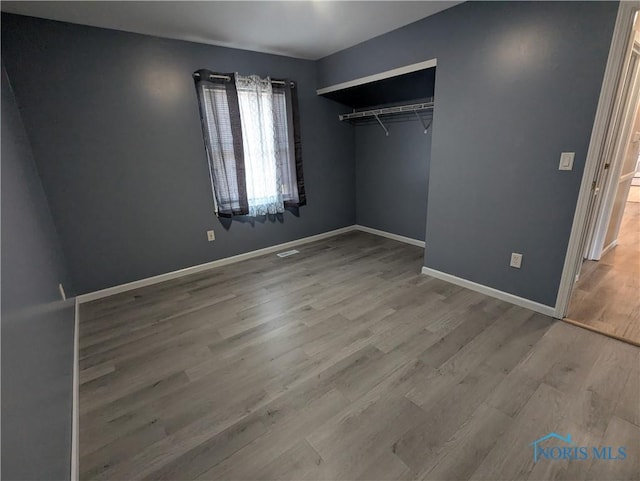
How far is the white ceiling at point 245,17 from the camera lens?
84.6 inches

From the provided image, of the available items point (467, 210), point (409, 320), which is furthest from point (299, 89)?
point (409, 320)

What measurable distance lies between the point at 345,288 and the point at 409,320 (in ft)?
2.37

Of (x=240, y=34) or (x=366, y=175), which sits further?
(x=366, y=175)

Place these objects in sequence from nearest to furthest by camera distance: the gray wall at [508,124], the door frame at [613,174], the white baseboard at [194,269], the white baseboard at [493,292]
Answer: the gray wall at [508,124], the white baseboard at [493,292], the door frame at [613,174], the white baseboard at [194,269]

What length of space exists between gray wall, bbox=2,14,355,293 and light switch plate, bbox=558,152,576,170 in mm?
2866

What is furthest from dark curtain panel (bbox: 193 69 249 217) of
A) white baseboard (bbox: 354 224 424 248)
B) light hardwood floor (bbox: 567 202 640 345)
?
light hardwood floor (bbox: 567 202 640 345)

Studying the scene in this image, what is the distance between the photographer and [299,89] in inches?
144

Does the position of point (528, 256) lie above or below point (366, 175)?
below

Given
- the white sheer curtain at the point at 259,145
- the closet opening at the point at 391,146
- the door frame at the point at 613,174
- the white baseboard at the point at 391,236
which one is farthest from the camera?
the white baseboard at the point at 391,236

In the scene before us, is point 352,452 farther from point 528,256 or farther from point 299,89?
point 299,89

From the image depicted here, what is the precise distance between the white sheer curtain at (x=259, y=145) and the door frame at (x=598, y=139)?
2.79 m

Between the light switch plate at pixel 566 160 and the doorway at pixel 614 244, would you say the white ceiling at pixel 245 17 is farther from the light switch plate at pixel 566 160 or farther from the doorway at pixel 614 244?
the doorway at pixel 614 244

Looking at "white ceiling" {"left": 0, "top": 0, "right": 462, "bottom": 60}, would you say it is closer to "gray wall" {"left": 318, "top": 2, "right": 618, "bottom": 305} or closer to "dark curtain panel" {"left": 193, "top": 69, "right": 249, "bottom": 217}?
"gray wall" {"left": 318, "top": 2, "right": 618, "bottom": 305}

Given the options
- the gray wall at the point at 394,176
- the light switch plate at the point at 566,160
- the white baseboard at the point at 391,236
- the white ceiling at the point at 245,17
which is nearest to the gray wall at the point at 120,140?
the white ceiling at the point at 245,17
